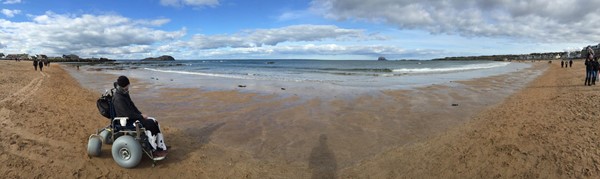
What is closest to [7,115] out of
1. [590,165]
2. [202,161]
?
[202,161]

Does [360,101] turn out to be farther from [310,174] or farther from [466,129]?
[310,174]

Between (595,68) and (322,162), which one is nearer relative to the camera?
Answer: (322,162)

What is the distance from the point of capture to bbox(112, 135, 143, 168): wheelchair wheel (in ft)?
18.8

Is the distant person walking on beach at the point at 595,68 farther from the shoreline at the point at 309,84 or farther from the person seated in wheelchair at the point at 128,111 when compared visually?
the person seated in wheelchair at the point at 128,111

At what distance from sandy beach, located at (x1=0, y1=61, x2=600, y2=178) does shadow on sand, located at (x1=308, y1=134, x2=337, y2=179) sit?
19 mm

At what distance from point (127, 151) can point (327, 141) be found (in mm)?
4162

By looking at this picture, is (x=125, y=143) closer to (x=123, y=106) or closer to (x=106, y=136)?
(x=123, y=106)

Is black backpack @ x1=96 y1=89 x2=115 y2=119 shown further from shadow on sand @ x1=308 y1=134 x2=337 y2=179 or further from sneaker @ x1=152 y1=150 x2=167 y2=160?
shadow on sand @ x1=308 y1=134 x2=337 y2=179

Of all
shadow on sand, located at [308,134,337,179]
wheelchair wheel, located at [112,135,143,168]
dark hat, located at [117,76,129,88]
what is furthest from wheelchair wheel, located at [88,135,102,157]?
shadow on sand, located at [308,134,337,179]

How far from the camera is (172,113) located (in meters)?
11.4

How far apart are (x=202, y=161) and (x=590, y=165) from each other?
667 cm

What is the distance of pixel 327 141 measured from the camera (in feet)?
25.9

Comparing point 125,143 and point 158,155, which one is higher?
point 125,143

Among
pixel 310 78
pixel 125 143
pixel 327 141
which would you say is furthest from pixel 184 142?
pixel 310 78
